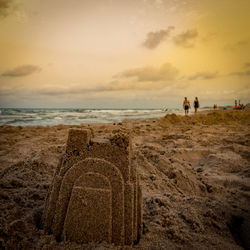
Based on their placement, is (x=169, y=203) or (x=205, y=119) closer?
(x=169, y=203)

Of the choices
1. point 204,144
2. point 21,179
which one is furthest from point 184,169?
point 21,179

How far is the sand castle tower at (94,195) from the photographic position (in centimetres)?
132

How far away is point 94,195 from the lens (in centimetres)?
134

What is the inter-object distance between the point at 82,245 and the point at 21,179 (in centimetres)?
146

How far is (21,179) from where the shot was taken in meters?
2.31

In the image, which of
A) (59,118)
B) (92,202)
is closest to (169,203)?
(92,202)

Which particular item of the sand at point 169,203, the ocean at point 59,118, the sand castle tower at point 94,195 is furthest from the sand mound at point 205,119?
the sand castle tower at point 94,195

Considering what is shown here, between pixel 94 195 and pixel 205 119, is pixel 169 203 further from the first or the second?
pixel 205 119

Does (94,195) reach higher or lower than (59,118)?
lower

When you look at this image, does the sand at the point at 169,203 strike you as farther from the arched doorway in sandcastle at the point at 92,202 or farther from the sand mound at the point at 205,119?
the sand mound at the point at 205,119

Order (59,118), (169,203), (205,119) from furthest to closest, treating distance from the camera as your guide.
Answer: (59,118) < (205,119) < (169,203)

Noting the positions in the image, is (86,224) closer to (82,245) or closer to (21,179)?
(82,245)

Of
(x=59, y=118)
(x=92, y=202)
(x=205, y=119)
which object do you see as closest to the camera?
(x=92, y=202)

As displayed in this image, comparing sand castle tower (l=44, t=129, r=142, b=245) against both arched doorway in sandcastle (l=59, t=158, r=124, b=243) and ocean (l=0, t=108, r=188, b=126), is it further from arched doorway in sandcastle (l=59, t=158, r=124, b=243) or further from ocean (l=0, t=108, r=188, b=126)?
ocean (l=0, t=108, r=188, b=126)
